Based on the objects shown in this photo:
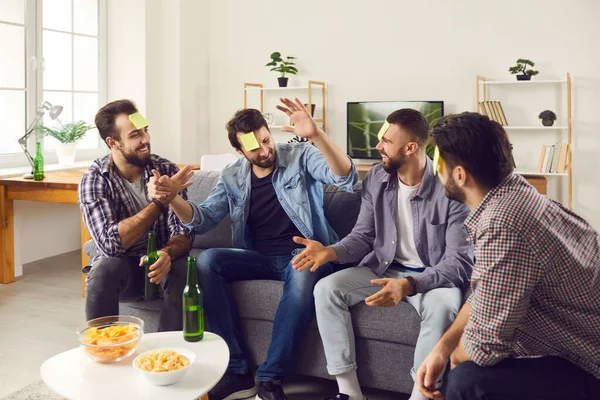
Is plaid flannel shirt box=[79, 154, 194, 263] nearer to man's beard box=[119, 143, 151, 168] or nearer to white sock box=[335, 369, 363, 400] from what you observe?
man's beard box=[119, 143, 151, 168]

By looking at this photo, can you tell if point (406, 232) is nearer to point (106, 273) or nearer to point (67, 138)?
point (106, 273)

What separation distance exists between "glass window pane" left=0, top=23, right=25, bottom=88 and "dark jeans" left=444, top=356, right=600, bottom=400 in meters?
4.20

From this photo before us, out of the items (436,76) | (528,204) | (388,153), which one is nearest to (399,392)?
(388,153)

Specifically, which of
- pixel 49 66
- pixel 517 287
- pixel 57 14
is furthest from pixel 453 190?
pixel 57 14

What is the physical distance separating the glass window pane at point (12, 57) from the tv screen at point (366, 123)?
2.75 metres

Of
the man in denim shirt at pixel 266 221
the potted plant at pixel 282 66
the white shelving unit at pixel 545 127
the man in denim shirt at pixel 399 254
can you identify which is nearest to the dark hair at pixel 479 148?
the man in denim shirt at pixel 399 254

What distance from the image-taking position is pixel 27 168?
4.71 m

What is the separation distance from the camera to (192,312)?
6.63 feet

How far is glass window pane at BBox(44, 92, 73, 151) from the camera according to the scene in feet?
16.5

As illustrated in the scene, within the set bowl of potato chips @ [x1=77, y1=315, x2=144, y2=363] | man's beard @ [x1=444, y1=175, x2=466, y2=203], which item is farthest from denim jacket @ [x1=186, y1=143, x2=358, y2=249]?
man's beard @ [x1=444, y1=175, x2=466, y2=203]

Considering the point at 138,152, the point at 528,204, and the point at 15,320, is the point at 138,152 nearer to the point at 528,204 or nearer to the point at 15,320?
the point at 15,320

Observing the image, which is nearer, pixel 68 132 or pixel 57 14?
pixel 68 132

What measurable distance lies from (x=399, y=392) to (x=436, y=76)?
383 cm

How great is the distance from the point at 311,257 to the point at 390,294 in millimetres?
A: 369
